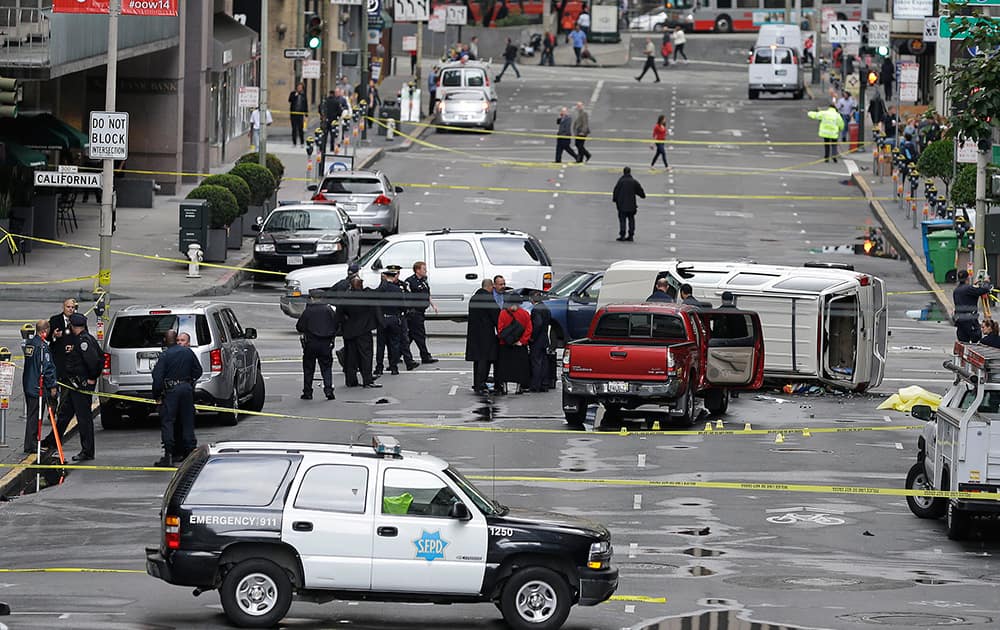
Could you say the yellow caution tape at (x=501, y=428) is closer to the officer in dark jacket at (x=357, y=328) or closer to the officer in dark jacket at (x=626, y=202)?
the officer in dark jacket at (x=357, y=328)

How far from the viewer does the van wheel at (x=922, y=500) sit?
19406mm

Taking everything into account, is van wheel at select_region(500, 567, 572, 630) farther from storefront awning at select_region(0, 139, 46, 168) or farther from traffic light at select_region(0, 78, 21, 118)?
storefront awning at select_region(0, 139, 46, 168)

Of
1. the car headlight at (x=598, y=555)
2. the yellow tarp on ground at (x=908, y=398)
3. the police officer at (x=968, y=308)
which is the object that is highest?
the police officer at (x=968, y=308)

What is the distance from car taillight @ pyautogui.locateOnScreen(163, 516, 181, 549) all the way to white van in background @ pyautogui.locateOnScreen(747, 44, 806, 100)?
6242 centimetres

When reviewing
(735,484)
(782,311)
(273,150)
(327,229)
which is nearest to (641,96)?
(273,150)

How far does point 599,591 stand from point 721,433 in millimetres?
9724

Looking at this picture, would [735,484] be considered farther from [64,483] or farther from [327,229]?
[327,229]

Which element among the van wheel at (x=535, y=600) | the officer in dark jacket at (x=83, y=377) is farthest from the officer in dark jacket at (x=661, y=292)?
the van wheel at (x=535, y=600)

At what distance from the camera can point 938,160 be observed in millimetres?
44844

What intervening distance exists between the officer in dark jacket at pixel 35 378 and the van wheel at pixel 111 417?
7.40 ft

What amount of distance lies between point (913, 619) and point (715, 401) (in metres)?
10.6

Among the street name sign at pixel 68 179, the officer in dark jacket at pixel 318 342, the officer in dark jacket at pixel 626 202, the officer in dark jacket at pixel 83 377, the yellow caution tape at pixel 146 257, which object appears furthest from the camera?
the officer in dark jacket at pixel 626 202

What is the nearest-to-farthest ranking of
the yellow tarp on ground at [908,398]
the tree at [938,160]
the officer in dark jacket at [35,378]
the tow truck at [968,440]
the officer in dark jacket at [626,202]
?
1. the tow truck at [968,440]
2. the officer in dark jacket at [35,378]
3. the yellow tarp on ground at [908,398]
4. the officer in dark jacket at [626,202]
5. the tree at [938,160]

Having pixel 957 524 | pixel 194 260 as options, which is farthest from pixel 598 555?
pixel 194 260
